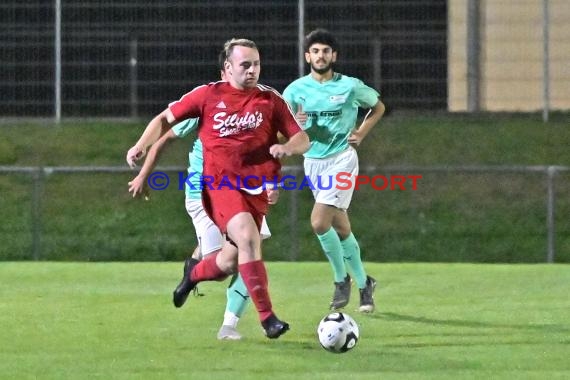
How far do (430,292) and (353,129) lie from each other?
1.97 m

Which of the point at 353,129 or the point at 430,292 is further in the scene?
the point at 430,292

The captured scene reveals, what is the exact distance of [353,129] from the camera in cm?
1065

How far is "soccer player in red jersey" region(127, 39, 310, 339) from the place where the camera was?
822cm

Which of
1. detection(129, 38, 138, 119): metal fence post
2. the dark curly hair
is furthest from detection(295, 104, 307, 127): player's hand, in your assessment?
detection(129, 38, 138, 119): metal fence post

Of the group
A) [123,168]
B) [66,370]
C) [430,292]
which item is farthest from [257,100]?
[123,168]

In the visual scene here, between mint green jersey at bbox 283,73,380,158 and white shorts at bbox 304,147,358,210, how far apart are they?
5 centimetres

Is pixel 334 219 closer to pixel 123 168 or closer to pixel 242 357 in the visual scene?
pixel 242 357

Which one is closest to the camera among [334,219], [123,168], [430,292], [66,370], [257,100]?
[66,370]

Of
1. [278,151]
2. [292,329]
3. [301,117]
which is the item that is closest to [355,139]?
[301,117]

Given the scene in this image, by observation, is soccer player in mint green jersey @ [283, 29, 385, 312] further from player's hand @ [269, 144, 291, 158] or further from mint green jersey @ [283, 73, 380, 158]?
player's hand @ [269, 144, 291, 158]

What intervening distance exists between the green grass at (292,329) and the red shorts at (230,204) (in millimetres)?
726

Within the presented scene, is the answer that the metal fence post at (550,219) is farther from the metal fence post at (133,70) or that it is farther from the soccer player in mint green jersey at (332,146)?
the soccer player in mint green jersey at (332,146)

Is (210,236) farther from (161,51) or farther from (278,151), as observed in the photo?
(161,51)

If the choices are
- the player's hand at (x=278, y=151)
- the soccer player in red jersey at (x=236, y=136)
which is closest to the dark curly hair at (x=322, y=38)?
the soccer player in red jersey at (x=236, y=136)
